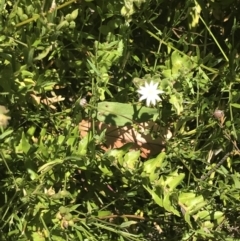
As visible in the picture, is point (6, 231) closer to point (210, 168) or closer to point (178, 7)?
point (210, 168)

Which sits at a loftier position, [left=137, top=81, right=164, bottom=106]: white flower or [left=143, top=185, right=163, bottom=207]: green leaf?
[left=137, top=81, right=164, bottom=106]: white flower

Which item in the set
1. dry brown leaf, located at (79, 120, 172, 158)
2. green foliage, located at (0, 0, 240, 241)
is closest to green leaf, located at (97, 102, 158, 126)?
green foliage, located at (0, 0, 240, 241)

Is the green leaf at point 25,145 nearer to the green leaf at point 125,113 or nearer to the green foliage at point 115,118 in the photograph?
the green foliage at point 115,118

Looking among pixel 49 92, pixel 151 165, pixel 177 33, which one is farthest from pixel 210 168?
pixel 49 92

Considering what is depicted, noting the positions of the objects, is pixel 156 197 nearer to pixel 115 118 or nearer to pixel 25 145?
pixel 115 118

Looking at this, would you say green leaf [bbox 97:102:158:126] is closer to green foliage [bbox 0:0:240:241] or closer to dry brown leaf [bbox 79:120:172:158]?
green foliage [bbox 0:0:240:241]

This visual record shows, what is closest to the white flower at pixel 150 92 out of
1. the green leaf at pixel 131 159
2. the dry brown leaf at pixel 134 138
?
the green leaf at pixel 131 159

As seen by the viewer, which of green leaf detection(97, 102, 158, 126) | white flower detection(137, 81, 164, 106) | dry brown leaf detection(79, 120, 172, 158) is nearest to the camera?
white flower detection(137, 81, 164, 106)
